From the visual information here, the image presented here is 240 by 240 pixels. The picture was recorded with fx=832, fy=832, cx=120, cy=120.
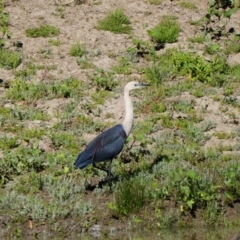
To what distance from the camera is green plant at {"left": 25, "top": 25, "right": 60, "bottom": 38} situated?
16.5 m

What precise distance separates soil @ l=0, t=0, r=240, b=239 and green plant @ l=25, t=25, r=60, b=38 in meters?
0.09

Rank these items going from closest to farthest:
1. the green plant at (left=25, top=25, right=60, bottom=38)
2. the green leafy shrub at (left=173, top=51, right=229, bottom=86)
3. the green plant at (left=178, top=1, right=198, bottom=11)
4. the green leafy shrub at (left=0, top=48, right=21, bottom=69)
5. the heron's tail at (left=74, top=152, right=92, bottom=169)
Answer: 1. the heron's tail at (left=74, top=152, right=92, bottom=169)
2. the green leafy shrub at (left=173, top=51, right=229, bottom=86)
3. the green leafy shrub at (left=0, top=48, right=21, bottom=69)
4. the green plant at (left=25, top=25, right=60, bottom=38)
5. the green plant at (left=178, top=1, right=198, bottom=11)

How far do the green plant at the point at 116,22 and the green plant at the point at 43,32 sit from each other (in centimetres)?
90

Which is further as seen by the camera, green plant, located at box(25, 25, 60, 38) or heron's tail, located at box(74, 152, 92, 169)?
green plant, located at box(25, 25, 60, 38)

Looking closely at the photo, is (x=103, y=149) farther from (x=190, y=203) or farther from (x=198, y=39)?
(x=198, y=39)

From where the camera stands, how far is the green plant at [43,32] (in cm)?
1645

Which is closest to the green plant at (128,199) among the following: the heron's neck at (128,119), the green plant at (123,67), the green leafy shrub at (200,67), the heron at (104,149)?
the heron at (104,149)

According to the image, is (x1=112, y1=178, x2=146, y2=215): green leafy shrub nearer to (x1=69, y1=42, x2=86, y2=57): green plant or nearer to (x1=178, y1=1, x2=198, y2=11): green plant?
(x1=69, y1=42, x2=86, y2=57): green plant

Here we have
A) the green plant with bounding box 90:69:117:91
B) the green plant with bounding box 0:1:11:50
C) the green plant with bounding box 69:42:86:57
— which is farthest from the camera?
the green plant with bounding box 69:42:86:57

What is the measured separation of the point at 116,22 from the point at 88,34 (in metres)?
0.74

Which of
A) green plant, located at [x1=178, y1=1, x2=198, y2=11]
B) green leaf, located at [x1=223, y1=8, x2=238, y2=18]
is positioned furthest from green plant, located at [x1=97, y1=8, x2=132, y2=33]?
green leaf, located at [x1=223, y1=8, x2=238, y2=18]

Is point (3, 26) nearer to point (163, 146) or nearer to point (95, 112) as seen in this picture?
point (95, 112)

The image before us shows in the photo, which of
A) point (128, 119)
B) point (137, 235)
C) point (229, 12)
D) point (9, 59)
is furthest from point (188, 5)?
point (137, 235)

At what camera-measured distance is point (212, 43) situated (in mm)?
16562
